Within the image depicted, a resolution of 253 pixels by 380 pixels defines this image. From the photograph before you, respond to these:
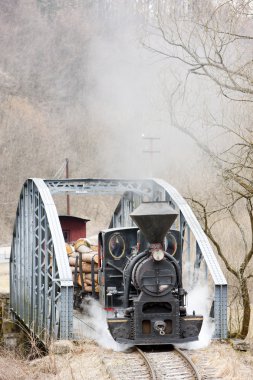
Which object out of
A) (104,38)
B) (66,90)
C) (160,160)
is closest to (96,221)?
(160,160)

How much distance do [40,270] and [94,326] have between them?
2.05 m

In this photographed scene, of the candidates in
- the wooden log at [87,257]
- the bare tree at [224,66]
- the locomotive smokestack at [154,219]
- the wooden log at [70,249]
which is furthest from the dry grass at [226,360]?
the wooden log at [70,249]

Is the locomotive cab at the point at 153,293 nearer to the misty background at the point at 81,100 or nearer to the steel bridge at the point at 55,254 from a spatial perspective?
the steel bridge at the point at 55,254

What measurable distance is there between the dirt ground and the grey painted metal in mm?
1183

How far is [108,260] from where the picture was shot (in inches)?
599

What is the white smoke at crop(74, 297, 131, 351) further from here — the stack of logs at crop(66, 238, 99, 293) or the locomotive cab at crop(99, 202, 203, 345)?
the locomotive cab at crop(99, 202, 203, 345)

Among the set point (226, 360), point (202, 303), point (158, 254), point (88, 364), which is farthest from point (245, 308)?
point (88, 364)

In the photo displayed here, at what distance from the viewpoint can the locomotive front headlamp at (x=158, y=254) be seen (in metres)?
12.9

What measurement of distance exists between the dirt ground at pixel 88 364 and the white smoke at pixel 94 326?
34 centimetres

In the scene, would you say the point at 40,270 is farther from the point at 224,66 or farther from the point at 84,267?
the point at 224,66

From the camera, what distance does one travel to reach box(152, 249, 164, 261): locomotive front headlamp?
12934mm

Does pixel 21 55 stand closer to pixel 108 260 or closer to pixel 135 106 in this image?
pixel 135 106

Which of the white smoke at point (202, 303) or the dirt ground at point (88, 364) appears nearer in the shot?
the dirt ground at point (88, 364)

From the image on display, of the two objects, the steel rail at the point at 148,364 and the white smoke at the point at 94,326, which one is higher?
the white smoke at the point at 94,326
